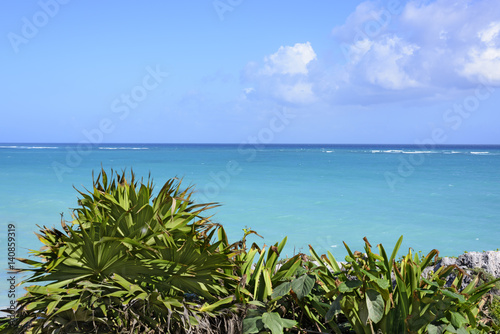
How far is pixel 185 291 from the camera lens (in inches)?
125

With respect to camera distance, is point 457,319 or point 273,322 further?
point 273,322

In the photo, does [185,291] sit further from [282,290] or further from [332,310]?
[332,310]

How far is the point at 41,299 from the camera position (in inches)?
112

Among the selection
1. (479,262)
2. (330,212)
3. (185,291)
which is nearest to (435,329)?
(185,291)

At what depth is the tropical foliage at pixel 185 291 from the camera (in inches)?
111

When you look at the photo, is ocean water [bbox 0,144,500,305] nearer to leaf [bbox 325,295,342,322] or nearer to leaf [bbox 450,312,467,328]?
leaf [bbox 325,295,342,322]

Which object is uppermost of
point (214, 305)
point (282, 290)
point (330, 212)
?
point (282, 290)

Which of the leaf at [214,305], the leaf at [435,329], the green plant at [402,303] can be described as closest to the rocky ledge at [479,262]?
the green plant at [402,303]

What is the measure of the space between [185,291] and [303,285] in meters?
0.87

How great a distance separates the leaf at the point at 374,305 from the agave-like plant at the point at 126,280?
94 cm

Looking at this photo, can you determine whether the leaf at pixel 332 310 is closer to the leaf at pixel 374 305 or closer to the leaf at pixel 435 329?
the leaf at pixel 374 305

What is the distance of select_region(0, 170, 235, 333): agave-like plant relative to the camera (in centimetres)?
283

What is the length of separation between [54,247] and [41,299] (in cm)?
38

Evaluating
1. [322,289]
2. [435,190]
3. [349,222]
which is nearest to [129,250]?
[322,289]
